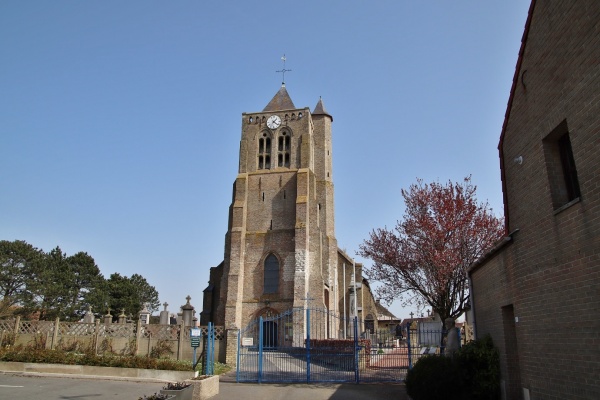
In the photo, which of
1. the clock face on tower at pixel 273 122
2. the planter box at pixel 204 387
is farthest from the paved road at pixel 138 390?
the clock face on tower at pixel 273 122

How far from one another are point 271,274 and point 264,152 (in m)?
11.8

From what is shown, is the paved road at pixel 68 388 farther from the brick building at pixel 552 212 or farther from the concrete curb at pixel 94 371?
the brick building at pixel 552 212

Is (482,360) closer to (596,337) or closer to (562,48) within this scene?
(596,337)

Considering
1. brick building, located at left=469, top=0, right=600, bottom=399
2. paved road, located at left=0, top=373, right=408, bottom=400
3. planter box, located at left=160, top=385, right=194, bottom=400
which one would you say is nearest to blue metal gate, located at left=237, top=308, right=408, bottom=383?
paved road, located at left=0, top=373, right=408, bottom=400

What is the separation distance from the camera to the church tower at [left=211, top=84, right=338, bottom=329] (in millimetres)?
34469

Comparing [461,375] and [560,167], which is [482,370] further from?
[560,167]

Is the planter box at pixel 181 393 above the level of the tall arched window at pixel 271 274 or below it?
below

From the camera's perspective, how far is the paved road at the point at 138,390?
38.5 feet

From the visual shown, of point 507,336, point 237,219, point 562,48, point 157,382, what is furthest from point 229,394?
point 237,219

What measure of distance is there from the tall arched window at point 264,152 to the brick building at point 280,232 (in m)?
0.09

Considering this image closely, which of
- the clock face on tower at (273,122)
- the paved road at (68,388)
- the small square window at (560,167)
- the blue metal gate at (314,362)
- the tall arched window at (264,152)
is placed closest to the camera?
the small square window at (560,167)

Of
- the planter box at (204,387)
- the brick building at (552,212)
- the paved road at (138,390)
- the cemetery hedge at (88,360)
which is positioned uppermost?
the brick building at (552,212)

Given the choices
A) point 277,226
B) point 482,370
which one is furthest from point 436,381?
point 277,226

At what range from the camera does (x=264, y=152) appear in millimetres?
40906
